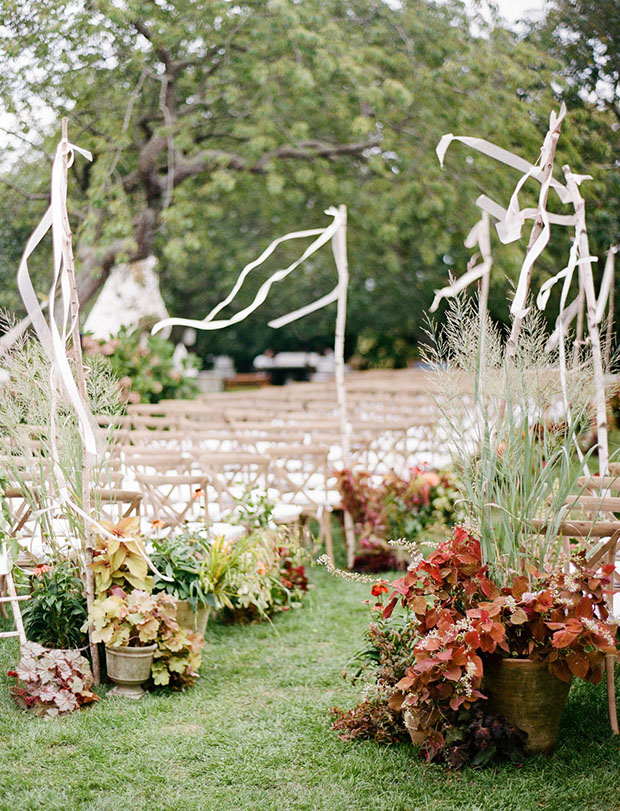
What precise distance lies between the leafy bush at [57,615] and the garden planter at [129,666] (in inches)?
7.9

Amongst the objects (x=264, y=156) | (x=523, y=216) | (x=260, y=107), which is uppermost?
(x=260, y=107)

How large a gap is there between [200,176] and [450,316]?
1007cm

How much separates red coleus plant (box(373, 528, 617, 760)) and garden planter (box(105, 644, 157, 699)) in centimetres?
123

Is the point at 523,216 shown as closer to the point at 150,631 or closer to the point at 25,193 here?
the point at 150,631

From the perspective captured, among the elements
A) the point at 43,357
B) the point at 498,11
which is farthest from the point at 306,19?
the point at 43,357

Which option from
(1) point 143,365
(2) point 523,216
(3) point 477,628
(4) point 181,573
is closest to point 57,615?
(4) point 181,573

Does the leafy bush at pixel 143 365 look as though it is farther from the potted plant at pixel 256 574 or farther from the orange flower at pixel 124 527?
the orange flower at pixel 124 527

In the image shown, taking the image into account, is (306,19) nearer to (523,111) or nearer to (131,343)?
(523,111)

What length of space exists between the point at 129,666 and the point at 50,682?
353 mm

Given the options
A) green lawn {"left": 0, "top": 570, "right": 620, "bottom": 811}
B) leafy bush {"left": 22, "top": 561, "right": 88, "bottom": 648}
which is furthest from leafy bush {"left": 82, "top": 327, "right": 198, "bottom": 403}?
green lawn {"left": 0, "top": 570, "right": 620, "bottom": 811}

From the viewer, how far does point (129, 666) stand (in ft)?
13.3

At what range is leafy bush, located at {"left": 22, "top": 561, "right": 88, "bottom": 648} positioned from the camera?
163 inches

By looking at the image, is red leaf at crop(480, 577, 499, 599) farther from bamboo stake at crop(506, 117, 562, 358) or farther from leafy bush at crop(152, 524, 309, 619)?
leafy bush at crop(152, 524, 309, 619)

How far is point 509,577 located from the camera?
3.46 m
